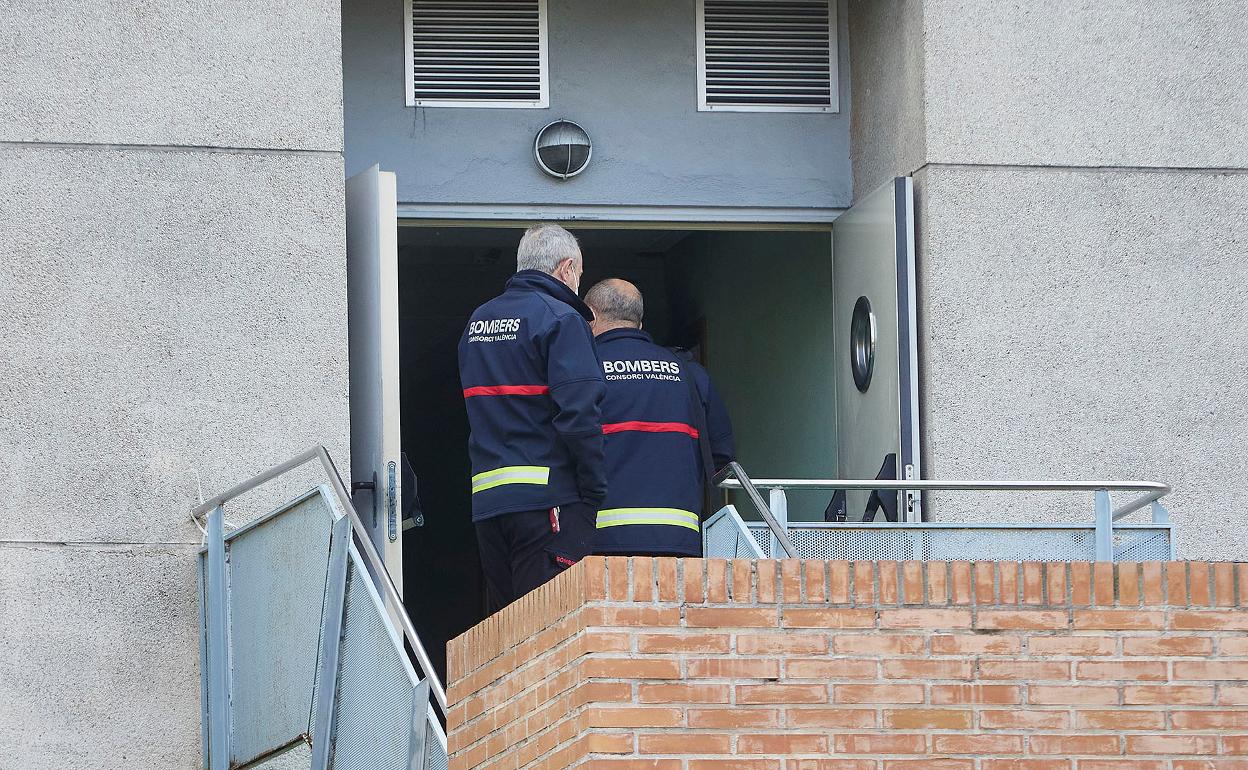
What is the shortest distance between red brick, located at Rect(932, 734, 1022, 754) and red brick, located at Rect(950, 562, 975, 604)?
31 centimetres

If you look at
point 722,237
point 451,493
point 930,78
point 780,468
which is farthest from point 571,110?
point 451,493

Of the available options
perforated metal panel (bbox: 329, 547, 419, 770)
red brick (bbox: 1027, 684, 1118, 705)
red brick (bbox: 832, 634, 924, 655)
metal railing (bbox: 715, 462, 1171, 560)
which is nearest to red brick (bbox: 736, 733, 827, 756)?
Answer: red brick (bbox: 832, 634, 924, 655)

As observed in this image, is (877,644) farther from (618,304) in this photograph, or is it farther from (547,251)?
(618,304)

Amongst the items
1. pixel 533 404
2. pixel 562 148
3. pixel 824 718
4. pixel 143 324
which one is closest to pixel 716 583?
pixel 824 718

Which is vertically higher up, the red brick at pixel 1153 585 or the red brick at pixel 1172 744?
the red brick at pixel 1153 585

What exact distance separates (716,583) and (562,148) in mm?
4862

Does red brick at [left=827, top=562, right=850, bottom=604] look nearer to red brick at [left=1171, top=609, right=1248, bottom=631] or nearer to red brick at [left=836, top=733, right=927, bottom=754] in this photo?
red brick at [left=836, top=733, right=927, bottom=754]

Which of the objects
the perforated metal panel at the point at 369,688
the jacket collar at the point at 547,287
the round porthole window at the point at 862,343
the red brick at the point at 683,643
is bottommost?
the perforated metal panel at the point at 369,688

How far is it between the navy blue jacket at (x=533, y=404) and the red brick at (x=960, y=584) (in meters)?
2.26

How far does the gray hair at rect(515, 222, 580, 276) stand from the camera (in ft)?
22.9

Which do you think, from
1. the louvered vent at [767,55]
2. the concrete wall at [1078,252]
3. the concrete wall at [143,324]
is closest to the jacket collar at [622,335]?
the concrete wall at [143,324]

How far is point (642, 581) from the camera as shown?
4281mm

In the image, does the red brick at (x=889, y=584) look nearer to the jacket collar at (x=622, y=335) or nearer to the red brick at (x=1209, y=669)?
the red brick at (x=1209, y=669)

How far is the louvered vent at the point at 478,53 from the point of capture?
8891 millimetres
